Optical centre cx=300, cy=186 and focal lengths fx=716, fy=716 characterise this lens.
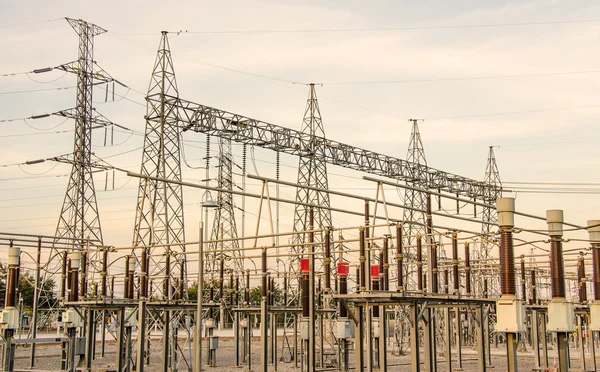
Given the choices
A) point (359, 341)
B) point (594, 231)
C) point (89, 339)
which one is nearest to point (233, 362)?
point (89, 339)

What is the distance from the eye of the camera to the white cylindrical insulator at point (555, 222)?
49.1ft

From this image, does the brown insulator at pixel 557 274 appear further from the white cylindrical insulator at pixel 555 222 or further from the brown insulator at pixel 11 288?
the brown insulator at pixel 11 288

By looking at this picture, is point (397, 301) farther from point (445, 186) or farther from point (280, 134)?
point (445, 186)

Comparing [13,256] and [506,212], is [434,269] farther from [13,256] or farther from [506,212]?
[13,256]

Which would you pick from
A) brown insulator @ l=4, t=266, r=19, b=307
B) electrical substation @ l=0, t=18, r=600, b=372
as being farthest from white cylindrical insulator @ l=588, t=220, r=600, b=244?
brown insulator @ l=4, t=266, r=19, b=307

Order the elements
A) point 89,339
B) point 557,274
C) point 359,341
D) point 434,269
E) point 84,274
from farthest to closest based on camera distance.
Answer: point 84,274 < point 89,339 < point 434,269 < point 359,341 < point 557,274

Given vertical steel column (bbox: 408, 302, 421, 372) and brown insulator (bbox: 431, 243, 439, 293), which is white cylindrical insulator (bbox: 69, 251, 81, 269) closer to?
brown insulator (bbox: 431, 243, 439, 293)

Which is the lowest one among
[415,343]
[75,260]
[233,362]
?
[233,362]

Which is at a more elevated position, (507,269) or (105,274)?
(105,274)

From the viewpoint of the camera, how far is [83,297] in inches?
876

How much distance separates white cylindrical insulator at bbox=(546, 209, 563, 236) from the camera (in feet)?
49.1

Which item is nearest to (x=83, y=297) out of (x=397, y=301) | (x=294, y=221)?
(x=397, y=301)

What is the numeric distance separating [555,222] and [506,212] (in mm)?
1982

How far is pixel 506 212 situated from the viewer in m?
13.6
